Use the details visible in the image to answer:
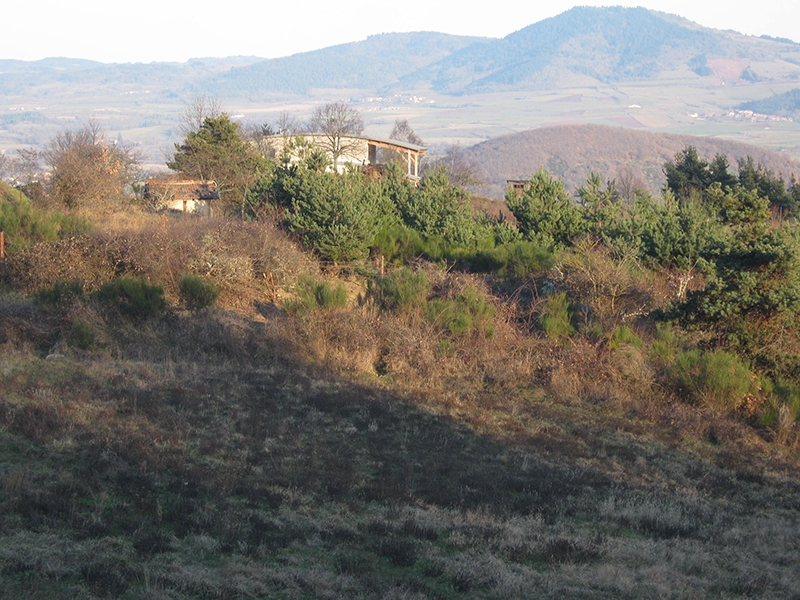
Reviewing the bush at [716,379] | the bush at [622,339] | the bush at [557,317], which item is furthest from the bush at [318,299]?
the bush at [716,379]

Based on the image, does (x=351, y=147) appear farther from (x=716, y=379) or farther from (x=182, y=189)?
(x=716, y=379)

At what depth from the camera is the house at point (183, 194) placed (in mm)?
29922

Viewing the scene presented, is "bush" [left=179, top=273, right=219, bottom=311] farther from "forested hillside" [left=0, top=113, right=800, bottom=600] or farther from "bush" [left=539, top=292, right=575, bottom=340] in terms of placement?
"bush" [left=539, top=292, right=575, bottom=340]

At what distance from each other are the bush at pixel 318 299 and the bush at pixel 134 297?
91.4 inches

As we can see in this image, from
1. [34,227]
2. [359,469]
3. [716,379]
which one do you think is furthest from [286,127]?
[359,469]

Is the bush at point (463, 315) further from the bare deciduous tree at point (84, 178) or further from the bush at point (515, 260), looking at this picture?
the bare deciduous tree at point (84, 178)

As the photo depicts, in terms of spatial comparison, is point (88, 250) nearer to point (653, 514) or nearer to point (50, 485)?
point (50, 485)

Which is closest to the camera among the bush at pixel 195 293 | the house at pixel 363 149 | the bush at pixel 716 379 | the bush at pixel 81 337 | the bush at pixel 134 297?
the bush at pixel 716 379

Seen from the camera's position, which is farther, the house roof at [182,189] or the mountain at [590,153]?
the mountain at [590,153]

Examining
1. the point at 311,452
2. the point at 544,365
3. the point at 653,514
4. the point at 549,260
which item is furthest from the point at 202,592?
the point at 549,260

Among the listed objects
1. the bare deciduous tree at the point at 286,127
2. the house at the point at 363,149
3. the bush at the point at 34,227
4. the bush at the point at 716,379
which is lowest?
the bush at the point at 716,379

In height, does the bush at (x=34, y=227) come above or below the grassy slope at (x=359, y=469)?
above

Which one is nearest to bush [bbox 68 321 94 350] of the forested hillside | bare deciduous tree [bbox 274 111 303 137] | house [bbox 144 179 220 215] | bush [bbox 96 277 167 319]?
the forested hillside

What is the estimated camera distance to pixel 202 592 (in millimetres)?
4680
